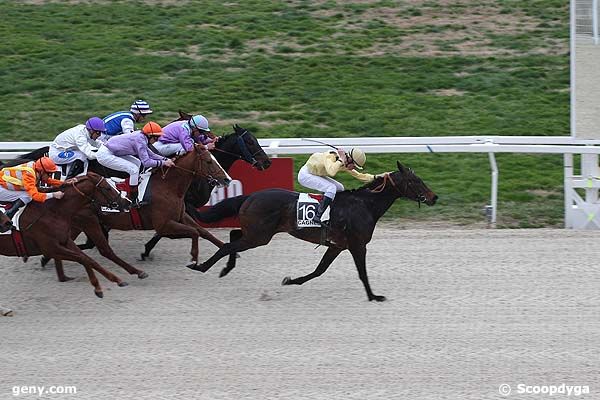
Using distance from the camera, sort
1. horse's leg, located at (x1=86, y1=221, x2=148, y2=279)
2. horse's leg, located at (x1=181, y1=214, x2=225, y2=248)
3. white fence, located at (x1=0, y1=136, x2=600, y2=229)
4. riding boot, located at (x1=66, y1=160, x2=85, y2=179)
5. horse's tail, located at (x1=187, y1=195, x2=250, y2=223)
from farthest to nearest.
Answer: white fence, located at (x1=0, y1=136, x2=600, y2=229), riding boot, located at (x1=66, y1=160, x2=85, y2=179), horse's leg, located at (x1=181, y1=214, x2=225, y2=248), horse's tail, located at (x1=187, y1=195, x2=250, y2=223), horse's leg, located at (x1=86, y1=221, x2=148, y2=279)

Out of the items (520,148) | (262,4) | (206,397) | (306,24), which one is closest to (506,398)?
(206,397)

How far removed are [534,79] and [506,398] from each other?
1123cm

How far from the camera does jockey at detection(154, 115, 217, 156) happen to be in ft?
35.9

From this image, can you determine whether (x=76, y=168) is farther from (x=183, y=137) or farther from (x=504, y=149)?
(x=504, y=149)

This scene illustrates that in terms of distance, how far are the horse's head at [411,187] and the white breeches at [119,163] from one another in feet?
8.52

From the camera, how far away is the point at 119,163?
10.4 m

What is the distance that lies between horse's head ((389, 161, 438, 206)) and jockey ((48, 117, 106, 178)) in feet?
10.1

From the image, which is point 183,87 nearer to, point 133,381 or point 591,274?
point 591,274

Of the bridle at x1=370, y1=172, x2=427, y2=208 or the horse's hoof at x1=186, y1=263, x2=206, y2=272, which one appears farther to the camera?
the horse's hoof at x1=186, y1=263, x2=206, y2=272

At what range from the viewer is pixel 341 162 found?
9633 millimetres

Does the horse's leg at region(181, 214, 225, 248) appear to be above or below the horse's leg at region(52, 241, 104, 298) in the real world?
below

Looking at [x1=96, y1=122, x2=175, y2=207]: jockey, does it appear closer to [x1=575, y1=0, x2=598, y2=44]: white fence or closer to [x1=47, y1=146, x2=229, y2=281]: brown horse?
[x1=47, y1=146, x2=229, y2=281]: brown horse

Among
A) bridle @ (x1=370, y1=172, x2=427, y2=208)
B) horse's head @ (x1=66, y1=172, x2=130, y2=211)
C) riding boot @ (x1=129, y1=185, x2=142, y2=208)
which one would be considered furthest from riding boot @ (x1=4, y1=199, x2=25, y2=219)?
bridle @ (x1=370, y1=172, x2=427, y2=208)

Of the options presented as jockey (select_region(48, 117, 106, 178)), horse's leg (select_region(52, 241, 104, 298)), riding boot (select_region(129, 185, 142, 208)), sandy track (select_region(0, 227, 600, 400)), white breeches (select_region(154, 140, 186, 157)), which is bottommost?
sandy track (select_region(0, 227, 600, 400))
